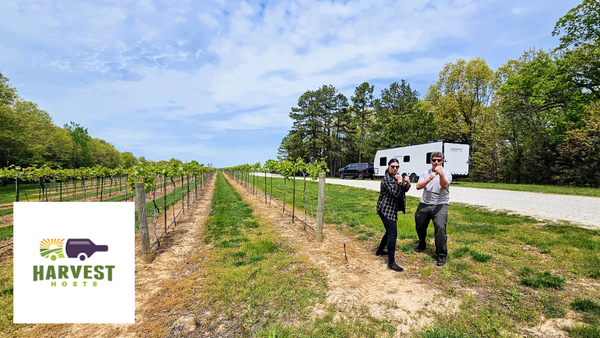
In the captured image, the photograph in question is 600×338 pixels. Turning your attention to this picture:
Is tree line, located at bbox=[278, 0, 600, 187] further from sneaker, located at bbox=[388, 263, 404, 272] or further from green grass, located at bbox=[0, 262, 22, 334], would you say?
green grass, located at bbox=[0, 262, 22, 334]

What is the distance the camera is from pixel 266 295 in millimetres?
2842

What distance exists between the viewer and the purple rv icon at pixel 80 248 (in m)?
2.59

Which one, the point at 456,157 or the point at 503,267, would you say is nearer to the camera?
the point at 503,267

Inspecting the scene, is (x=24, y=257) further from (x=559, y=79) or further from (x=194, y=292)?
(x=559, y=79)

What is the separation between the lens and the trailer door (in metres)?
14.4

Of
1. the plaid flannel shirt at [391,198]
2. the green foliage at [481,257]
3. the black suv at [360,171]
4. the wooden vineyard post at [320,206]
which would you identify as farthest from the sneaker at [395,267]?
the black suv at [360,171]

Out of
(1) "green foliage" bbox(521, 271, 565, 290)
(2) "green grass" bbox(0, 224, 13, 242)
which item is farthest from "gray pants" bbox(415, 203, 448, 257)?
(2) "green grass" bbox(0, 224, 13, 242)

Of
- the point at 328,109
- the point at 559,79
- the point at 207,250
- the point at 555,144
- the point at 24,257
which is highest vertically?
the point at 328,109

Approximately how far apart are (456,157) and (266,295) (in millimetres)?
15583

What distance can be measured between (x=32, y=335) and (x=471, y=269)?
5.23m

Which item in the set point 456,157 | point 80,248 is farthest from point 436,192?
point 456,157

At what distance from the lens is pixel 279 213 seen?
827 centimetres

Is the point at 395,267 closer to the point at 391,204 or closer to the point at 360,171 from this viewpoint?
the point at 391,204

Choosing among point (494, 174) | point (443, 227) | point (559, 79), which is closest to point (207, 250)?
point (443, 227)
